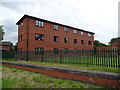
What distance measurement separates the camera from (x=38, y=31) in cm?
2011

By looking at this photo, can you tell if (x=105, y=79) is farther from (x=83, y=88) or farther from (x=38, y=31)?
(x=38, y=31)

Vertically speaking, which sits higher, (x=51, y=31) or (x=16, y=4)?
(x=16, y=4)

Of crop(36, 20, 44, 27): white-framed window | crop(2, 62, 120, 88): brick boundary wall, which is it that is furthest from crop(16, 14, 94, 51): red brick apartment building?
crop(2, 62, 120, 88): brick boundary wall

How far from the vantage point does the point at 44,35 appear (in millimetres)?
21047

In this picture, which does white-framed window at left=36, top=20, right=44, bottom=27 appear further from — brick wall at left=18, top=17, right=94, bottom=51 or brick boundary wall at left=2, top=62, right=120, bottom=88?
brick boundary wall at left=2, top=62, right=120, bottom=88

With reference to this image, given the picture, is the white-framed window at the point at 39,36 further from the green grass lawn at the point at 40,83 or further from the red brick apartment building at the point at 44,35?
the green grass lawn at the point at 40,83

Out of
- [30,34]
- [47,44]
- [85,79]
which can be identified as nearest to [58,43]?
[47,44]

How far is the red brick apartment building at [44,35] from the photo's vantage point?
62.1 feet

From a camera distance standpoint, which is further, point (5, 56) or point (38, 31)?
point (38, 31)

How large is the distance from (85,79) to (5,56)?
16569mm

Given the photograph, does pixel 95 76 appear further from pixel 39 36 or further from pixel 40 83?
pixel 39 36

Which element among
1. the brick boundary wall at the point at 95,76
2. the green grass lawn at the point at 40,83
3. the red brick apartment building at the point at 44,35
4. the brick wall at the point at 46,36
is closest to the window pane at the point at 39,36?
the red brick apartment building at the point at 44,35

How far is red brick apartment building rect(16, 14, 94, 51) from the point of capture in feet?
62.1

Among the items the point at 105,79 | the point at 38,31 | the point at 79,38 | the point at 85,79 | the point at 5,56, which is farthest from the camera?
the point at 79,38
